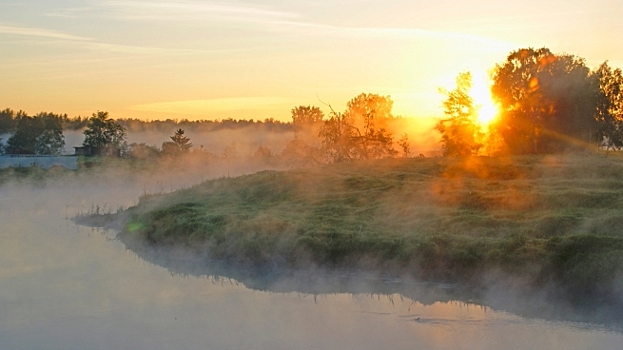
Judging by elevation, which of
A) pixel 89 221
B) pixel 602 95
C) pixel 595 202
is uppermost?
pixel 602 95

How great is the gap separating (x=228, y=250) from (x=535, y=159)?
13.7 m

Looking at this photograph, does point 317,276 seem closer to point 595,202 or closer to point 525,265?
point 525,265

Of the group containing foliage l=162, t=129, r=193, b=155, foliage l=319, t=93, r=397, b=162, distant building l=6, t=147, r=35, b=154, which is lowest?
distant building l=6, t=147, r=35, b=154

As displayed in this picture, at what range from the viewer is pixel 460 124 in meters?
47.5

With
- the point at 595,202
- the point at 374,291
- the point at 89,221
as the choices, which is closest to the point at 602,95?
the point at 595,202

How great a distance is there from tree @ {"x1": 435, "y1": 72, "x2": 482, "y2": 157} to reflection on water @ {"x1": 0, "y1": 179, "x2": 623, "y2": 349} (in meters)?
28.0

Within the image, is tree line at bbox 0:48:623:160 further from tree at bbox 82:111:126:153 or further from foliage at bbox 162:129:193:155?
tree at bbox 82:111:126:153

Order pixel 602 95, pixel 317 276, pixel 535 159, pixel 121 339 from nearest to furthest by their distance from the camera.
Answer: pixel 121 339
pixel 317 276
pixel 535 159
pixel 602 95

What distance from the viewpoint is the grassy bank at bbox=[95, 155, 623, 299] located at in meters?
16.6

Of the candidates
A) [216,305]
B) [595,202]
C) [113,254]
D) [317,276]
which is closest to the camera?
[216,305]

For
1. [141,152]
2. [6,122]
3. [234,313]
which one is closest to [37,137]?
[141,152]

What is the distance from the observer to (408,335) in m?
13.7

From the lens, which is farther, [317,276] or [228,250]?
[228,250]

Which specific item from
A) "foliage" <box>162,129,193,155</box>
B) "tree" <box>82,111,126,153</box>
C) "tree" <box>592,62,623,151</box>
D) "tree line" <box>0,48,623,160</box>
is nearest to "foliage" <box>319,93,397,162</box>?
"tree line" <box>0,48,623,160</box>
